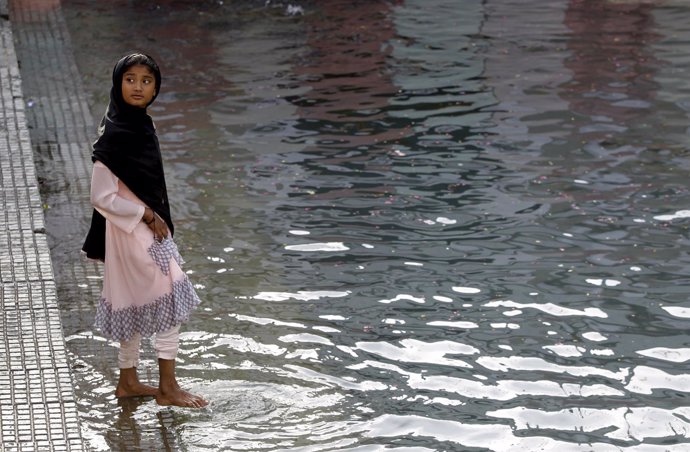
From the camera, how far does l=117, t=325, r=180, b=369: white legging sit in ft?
21.6

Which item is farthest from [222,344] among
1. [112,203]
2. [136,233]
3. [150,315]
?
[112,203]

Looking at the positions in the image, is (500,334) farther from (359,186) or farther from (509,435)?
(359,186)

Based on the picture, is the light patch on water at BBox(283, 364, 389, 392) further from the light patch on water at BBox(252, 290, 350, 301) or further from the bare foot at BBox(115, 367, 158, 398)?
the light patch on water at BBox(252, 290, 350, 301)

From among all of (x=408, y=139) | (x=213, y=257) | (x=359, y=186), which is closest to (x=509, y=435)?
(x=213, y=257)

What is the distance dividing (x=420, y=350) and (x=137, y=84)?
2205 millimetres

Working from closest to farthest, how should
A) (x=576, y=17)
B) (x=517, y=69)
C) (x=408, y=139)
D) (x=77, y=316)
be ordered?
(x=77, y=316)
(x=408, y=139)
(x=517, y=69)
(x=576, y=17)

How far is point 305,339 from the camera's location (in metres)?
7.70

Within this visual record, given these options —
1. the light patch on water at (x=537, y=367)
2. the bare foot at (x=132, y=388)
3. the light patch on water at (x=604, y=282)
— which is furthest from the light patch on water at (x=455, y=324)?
the bare foot at (x=132, y=388)

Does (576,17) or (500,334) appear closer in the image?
(500,334)

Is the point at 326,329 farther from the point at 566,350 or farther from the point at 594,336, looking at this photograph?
the point at 594,336

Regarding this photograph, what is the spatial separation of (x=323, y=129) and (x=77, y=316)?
16.8ft

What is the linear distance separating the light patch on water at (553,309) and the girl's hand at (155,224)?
2.32 metres

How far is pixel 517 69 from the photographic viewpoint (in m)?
15.4

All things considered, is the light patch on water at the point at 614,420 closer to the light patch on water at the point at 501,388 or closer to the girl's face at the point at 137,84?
the light patch on water at the point at 501,388
